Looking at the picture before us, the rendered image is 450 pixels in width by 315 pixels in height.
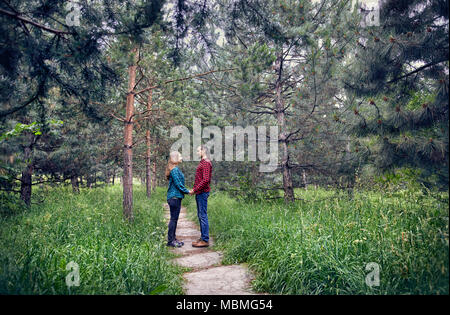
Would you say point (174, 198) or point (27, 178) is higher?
point (27, 178)

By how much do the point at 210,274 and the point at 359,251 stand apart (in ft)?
6.35

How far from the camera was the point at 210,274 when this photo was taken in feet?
11.6

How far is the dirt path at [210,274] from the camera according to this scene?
3000 mm

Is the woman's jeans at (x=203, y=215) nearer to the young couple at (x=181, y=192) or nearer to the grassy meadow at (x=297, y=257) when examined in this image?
the young couple at (x=181, y=192)

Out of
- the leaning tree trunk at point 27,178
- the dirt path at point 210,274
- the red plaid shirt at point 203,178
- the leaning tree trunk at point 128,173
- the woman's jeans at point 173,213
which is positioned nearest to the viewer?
the dirt path at point 210,274

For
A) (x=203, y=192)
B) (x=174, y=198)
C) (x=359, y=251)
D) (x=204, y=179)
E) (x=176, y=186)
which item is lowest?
(x=359, y=251)

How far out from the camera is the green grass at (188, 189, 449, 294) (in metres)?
2.33

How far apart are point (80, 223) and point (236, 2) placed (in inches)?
184

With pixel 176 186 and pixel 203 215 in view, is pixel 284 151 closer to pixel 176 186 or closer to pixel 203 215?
pixel 203 215

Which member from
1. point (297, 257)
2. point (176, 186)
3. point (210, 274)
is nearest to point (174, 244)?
point (176, 186)

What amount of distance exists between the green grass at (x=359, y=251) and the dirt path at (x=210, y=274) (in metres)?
0.18

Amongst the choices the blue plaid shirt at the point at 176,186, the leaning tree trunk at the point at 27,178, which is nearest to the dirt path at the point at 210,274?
the blue plaid shirt at the point at 176,186

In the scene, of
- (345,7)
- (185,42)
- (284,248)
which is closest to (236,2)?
(185,42)
